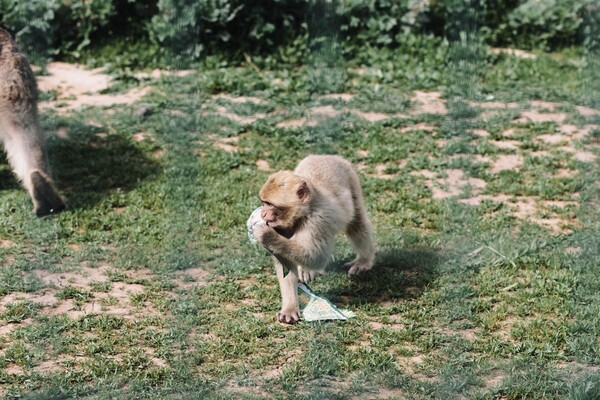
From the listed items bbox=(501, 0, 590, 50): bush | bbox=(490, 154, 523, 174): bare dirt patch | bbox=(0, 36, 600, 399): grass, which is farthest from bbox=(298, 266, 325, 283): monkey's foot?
bbox=(501, 0, 590, 50): bush

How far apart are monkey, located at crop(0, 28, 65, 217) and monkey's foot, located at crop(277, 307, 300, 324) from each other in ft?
8.25

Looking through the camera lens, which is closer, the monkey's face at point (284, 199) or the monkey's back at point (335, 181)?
the monkey's face at point (284, 199)

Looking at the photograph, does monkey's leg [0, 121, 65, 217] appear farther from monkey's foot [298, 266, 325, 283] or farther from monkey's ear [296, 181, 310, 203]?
monkey's ear [296, 181, 310, 203]

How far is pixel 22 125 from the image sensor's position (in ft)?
25.0

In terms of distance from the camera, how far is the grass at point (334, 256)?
515 centimetres

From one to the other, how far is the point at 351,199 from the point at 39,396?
2.38 metres

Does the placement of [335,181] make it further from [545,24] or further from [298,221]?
[545,24]

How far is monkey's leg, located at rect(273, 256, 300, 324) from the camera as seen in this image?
5715 mm

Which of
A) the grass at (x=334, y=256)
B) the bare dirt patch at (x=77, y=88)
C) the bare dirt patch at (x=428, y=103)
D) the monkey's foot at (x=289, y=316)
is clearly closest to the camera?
the grass at (x=334, y=256)


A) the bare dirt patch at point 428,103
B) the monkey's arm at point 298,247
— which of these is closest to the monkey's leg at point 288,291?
the monkey's arm at point 298,247

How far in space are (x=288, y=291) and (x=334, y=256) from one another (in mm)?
1047

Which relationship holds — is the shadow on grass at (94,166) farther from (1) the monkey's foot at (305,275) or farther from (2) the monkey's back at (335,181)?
(2) the monkey's back at (335,181)

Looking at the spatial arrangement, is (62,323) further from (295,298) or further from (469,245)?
(469,245)

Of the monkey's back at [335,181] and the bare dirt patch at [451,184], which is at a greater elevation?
the monkey's back at [335,181]
